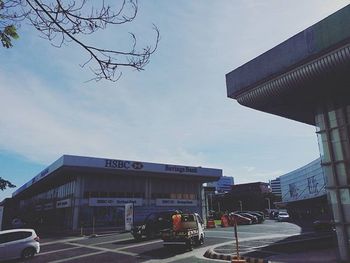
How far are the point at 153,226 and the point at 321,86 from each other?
1556 centimetres

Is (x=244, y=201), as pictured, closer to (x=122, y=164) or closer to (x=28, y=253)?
(x=122, y=164)

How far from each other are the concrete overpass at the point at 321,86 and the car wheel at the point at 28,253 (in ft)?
41.4

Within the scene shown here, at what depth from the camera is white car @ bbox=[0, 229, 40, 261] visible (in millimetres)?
15883

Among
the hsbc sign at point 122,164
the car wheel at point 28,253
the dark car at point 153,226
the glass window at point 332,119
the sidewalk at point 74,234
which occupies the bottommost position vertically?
the car wheel at point 28,253

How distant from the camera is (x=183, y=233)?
55.3 feet

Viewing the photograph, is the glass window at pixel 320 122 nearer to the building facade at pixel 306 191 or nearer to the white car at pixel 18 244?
the white car at pixel 18 244

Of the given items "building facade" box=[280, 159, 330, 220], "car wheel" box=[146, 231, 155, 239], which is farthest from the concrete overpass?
"building facade" box=[280, 159, 330, 220]

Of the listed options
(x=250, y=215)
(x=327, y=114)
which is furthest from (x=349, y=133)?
(x=250, y=215)

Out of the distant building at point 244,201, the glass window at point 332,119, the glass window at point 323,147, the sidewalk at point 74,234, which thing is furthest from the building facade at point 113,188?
the distant building at point 244,201

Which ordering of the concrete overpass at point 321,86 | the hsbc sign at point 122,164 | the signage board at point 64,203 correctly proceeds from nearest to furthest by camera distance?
the concrete overpass at point 321,86, the hsbc sign at point 122,164, the signage board at point 64,203

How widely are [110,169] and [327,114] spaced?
98.3 feet

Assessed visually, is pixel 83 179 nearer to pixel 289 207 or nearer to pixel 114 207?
pixel 114 207

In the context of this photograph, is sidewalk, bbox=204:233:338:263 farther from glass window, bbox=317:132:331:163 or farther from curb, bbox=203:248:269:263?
glass window, bbox=317:132:331:163

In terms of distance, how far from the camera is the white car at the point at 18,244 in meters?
15.9
